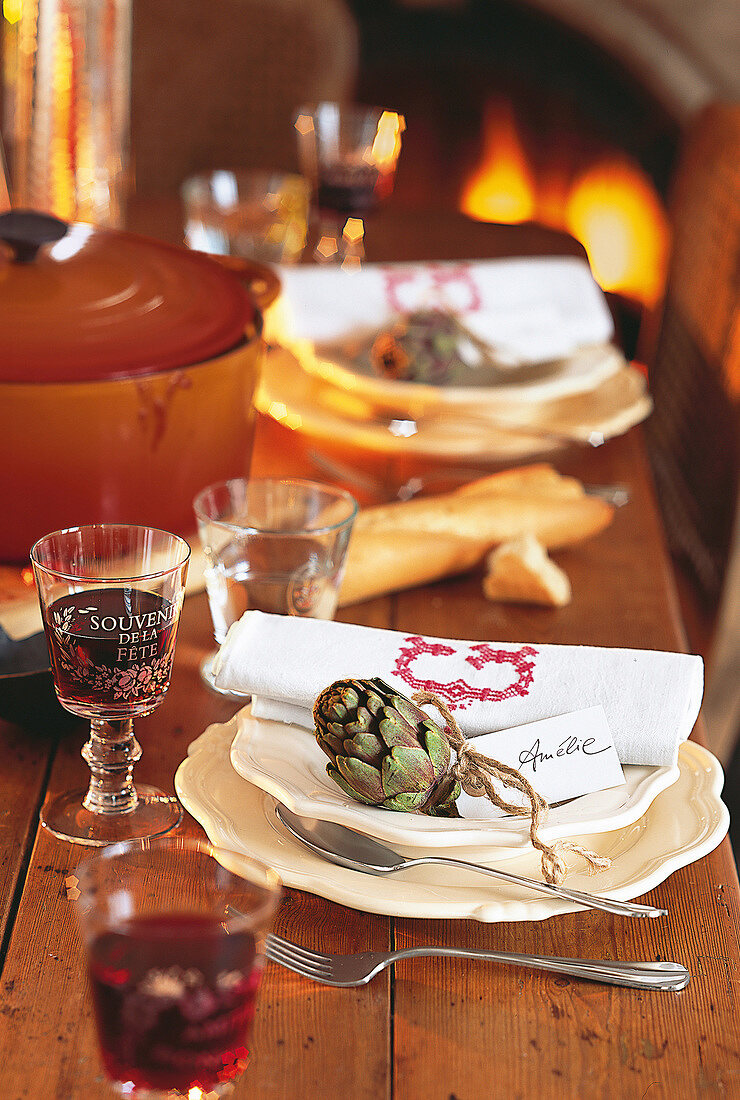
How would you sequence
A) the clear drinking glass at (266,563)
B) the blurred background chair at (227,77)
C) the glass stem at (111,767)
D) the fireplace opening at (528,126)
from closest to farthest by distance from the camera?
the glass stem at (111,767), the clear drinking glass at (266,563), the blurred background chair at (227,77), the fireplace opening at (528,126)

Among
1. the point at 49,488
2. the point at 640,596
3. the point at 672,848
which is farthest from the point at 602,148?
the point at 672,848

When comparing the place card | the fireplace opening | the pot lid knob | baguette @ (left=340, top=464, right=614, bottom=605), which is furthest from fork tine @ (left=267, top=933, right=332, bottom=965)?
the fireplace opening

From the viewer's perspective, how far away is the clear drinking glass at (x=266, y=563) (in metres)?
0.79

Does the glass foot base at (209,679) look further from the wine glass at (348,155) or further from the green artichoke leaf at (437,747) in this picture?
the wine glass at (348,155)

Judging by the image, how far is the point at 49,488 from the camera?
0.84 m

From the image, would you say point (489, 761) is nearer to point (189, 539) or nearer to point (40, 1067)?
point (40, 1067)

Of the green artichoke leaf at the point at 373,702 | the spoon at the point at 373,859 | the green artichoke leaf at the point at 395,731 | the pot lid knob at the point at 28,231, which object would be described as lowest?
the spoon at the point at 373,859

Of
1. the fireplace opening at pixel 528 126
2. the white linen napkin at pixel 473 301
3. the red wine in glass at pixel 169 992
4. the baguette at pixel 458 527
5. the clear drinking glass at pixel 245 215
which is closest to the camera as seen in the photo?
the red wine in glass at pixel 169 992

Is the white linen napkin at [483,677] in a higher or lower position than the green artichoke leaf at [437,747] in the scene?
lower

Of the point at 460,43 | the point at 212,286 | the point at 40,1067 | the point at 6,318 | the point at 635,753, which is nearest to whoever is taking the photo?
the point at 40,1067

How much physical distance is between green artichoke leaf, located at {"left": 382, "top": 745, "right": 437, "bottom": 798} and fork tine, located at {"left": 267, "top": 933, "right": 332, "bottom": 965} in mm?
82

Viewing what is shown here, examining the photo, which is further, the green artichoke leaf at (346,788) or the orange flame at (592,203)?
the orange flame at (592,203)

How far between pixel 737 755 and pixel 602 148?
1988mm

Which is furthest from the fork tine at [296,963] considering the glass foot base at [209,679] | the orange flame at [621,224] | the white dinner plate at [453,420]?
the orange flame at [621,224]
